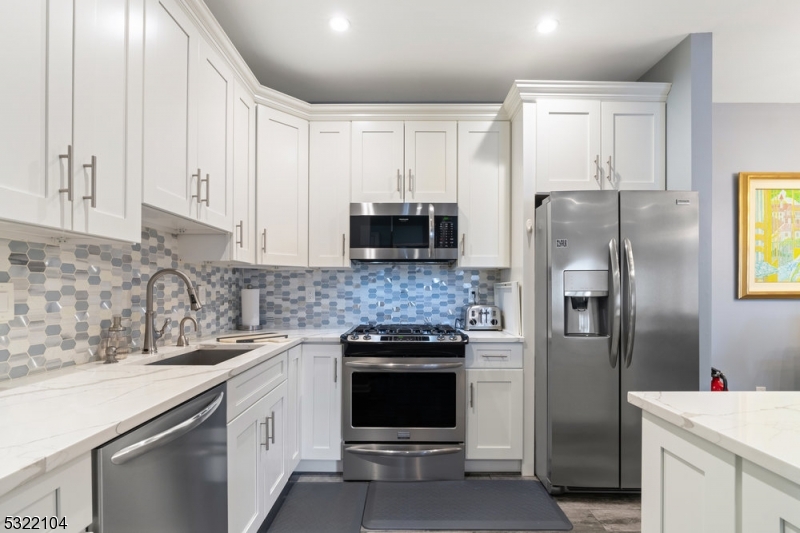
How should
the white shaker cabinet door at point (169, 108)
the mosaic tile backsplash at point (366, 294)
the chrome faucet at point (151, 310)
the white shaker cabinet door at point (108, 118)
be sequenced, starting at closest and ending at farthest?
the white shaker cabinet door at point (108, 118), the white shaker cabinet door at point (169, 108), the chrome faucet at point (151, 310), the mosaic tile backsplash at point (366, 294)

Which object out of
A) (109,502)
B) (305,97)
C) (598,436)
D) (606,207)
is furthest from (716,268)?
(109,502)

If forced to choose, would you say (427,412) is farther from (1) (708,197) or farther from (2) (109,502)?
(1) (708,197)

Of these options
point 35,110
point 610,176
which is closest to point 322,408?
point 35,110

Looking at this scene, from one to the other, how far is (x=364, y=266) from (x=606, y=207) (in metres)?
1.77

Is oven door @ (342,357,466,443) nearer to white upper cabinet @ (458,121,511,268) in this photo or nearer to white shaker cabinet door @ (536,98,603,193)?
white upper cabinet @ (458,121,511,268)

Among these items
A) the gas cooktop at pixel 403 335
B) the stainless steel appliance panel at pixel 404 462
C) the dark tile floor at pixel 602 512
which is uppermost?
the gas cooktop at pixel 403 335

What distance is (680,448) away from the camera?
1.00m

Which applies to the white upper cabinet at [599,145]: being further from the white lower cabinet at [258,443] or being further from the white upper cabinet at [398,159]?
the white lower cabinet at [258,443]

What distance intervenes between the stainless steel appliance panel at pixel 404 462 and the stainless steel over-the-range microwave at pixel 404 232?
Answer: 125 cm

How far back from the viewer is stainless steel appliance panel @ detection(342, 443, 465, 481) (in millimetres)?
2463

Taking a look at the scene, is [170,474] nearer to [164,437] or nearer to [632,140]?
[164,437]

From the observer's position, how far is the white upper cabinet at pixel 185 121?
150 cm

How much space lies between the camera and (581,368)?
7.57 feet

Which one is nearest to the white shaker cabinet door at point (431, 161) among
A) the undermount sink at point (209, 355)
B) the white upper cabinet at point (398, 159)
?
the white upper cabinet at point (398, 159)
